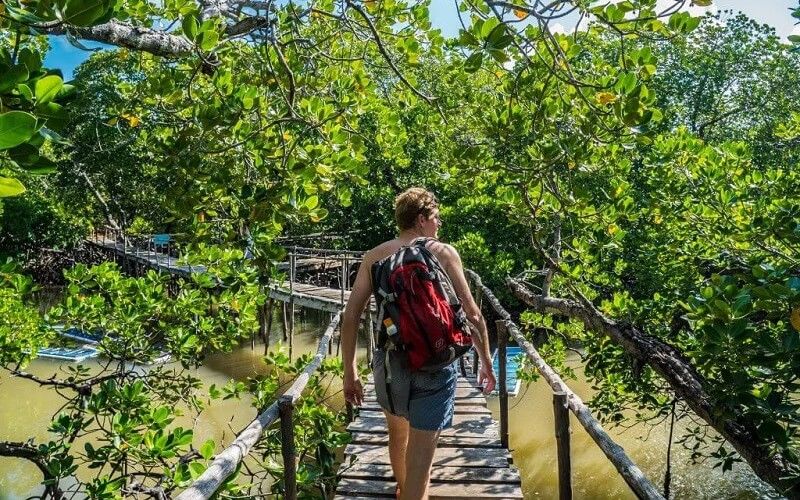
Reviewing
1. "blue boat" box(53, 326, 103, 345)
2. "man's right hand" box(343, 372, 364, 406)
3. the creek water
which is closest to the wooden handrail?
"man's right hand" box(343, 372, 364, 406)

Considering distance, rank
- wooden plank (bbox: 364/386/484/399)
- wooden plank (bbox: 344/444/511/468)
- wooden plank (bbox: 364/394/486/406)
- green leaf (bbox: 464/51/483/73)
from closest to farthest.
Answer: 1. green leaf (bbox: 464/51/483/73)
2. wooden plank (bbox: 344/444/511/468)
3. wooden plank (bbox: 364/394/486/406)
4. wooden plank (bbox: 364/386/484/399)

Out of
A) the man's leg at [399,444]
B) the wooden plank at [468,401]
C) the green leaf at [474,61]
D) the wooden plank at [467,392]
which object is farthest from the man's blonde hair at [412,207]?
the wooden plank at [467,392]

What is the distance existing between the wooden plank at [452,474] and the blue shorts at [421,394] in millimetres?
1056

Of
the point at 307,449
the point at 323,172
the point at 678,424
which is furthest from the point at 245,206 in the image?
the point at 678,424

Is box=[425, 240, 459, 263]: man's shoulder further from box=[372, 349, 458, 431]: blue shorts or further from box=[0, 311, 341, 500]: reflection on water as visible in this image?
box=[0, 311, 341, 500]: reflection on water

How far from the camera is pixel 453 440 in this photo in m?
3.88

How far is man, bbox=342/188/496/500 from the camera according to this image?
232 cm

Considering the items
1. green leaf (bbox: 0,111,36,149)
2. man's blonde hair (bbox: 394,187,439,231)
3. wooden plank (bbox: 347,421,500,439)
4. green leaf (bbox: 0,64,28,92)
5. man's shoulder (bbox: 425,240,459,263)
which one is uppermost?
green leaf (bbox: 0,64,28,92)

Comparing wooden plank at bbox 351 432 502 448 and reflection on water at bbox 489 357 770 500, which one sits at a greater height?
wooden plank at bbox 351 432 502 448

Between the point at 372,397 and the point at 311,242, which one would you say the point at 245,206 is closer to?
the point at 372,397

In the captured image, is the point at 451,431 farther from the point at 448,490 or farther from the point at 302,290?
the point at 302,290

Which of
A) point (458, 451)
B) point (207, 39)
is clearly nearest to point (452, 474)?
point (458, 451)

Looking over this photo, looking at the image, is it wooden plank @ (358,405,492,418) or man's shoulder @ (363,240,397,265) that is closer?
man's shoulder @ (363,240,397,265)

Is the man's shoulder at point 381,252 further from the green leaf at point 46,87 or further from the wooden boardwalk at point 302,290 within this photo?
the wooden boardwalk at point 302,290
